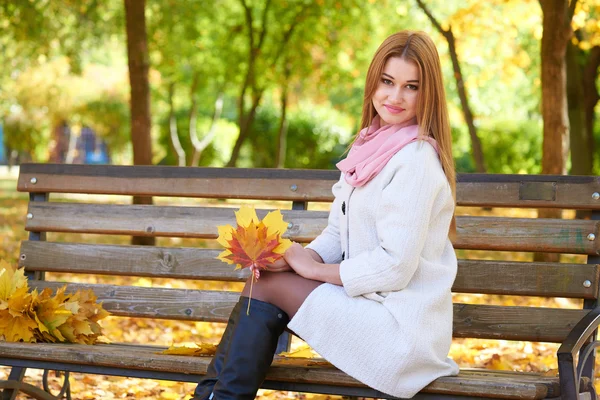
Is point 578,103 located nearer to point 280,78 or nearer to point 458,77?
point 458,77

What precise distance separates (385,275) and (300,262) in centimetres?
34

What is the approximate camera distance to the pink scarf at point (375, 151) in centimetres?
293

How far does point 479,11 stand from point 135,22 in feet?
21.7

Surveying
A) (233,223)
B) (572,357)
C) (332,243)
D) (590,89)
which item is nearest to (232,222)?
(233,223)

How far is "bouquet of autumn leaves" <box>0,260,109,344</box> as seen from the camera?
10.8 feet

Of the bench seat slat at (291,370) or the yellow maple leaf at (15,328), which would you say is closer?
the bench seat slat at (291,370)

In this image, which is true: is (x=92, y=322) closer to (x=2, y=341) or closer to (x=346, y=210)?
(x=2, y=341)

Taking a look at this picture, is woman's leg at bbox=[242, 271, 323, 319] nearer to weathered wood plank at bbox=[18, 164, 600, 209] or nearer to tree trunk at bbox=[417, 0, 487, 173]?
weathered wood plank at bbox=[18, 164, 600, 209]

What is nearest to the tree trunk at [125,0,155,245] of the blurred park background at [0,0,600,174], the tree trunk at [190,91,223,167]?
the blurred park background at [0,0,600,174]

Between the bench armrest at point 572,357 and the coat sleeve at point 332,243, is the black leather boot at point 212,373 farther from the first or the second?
the bench armrest at point 572,357

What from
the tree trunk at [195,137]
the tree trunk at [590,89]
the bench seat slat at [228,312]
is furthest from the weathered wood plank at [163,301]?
→ the tree trunk at [195,137]

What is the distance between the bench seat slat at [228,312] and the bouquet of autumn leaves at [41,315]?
13.7 inches

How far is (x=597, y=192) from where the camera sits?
3.42 meters

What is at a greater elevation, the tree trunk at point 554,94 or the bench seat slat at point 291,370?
the tree trunk at point 554,94
